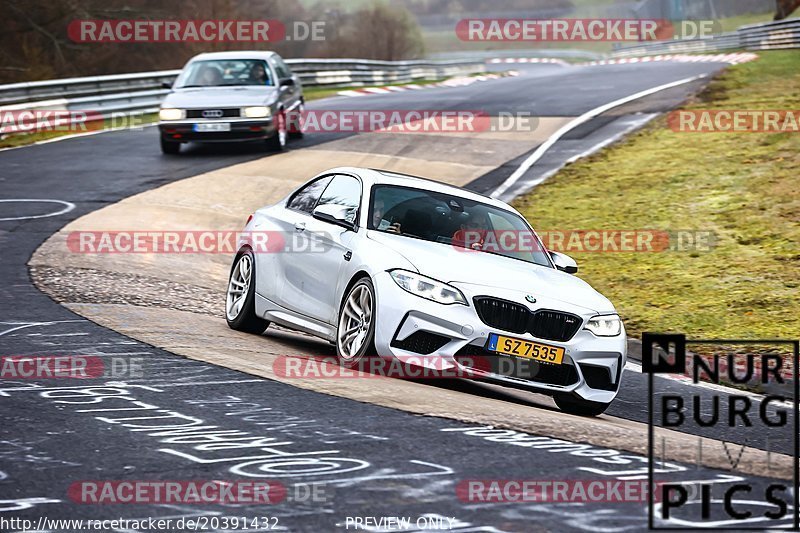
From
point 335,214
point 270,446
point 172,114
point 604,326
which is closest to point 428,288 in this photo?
point 604,326

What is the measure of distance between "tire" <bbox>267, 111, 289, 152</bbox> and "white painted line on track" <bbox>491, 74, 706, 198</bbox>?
4707 mm

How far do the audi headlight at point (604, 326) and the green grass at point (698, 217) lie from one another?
3581 mm

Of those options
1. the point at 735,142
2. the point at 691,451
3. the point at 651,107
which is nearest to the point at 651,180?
the point at 735,142

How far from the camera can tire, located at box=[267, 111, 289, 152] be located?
23469 millimetres

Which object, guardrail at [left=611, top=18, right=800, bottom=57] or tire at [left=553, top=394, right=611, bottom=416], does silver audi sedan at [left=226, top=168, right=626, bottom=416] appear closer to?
tire at [left=553, top=394, right=611, bottom=416]

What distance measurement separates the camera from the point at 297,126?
25.7 metres

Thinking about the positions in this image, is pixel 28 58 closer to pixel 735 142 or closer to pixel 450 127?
pixel 450 127

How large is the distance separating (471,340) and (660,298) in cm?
597

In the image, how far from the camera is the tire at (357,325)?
874cm

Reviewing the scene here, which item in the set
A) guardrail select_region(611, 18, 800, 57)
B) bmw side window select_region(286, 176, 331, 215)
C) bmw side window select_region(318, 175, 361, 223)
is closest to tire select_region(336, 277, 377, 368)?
bmw side window select_region(318, 175, 361, 223)

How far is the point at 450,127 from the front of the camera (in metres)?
27.0

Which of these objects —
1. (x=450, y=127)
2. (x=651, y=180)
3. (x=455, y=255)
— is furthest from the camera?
(x=450, y=127)

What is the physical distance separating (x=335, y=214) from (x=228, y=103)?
13378 mm

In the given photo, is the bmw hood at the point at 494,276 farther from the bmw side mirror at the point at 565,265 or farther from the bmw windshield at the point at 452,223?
the bmw side mirror at the point at 565,265
